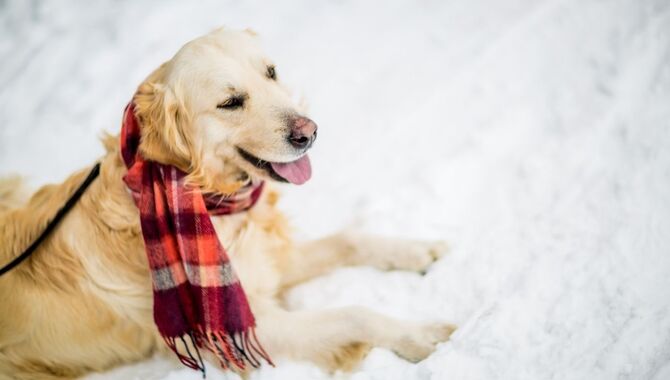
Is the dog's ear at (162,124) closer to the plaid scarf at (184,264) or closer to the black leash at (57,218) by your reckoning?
the plaid scarf at (184,264)

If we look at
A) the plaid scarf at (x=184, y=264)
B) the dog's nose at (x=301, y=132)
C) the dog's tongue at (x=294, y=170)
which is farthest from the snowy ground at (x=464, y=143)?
the dog's nose at (x=301, y=132)

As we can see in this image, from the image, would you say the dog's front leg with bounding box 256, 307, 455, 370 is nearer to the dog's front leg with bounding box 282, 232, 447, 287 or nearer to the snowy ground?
the snowy ground

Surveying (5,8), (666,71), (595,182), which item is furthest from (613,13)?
(5,8)

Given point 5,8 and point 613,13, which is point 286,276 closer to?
point 613,13

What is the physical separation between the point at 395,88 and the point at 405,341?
2353mm

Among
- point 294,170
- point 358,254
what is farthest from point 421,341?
point 294,170

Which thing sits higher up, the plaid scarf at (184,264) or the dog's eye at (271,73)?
the dog's eye at (271,73)

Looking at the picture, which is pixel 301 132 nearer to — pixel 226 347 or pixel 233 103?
pixel 233 103

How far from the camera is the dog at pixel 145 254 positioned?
2330 mm

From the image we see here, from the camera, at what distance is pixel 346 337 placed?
2.47m

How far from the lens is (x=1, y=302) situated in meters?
2.46

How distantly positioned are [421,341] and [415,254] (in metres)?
0.56

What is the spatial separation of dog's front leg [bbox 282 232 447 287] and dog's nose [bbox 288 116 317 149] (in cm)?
84

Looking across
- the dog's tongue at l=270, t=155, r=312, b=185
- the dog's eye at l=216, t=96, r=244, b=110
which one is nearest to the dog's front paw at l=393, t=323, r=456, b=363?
the dog's tongue at l=270, t=155, r=312, b=185
